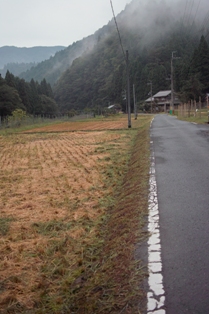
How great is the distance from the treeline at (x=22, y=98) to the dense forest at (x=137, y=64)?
0.25m

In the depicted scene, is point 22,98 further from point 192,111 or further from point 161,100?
point 192,111

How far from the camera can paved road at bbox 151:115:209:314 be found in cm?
223

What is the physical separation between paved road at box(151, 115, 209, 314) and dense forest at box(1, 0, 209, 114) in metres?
55.8

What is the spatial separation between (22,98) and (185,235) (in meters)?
70.2

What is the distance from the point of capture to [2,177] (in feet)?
24.7

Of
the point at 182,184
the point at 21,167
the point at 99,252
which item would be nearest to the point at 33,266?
the point at 99,252

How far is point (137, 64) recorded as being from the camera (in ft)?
326

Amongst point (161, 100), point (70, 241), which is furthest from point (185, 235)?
point (161, 100)

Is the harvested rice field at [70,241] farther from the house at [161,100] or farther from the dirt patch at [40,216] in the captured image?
the house at [161,100]

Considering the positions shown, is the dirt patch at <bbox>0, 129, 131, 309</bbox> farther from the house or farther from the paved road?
the house

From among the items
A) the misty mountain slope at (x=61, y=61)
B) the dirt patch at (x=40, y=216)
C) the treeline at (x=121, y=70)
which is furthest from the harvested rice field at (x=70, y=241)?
the misty mountain slope at (x=61, y=61)

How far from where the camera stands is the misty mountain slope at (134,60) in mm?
97438

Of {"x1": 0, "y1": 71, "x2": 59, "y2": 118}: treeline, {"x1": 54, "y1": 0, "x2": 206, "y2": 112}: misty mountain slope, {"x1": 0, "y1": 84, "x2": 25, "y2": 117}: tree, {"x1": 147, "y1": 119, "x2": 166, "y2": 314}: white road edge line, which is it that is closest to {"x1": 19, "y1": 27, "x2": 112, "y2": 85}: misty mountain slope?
{"x1": 54, "y1": 0, "x2": 206, "y2": 112}: misty mountain slope

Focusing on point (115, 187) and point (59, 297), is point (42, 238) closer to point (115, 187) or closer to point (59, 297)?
point (59, 297)
